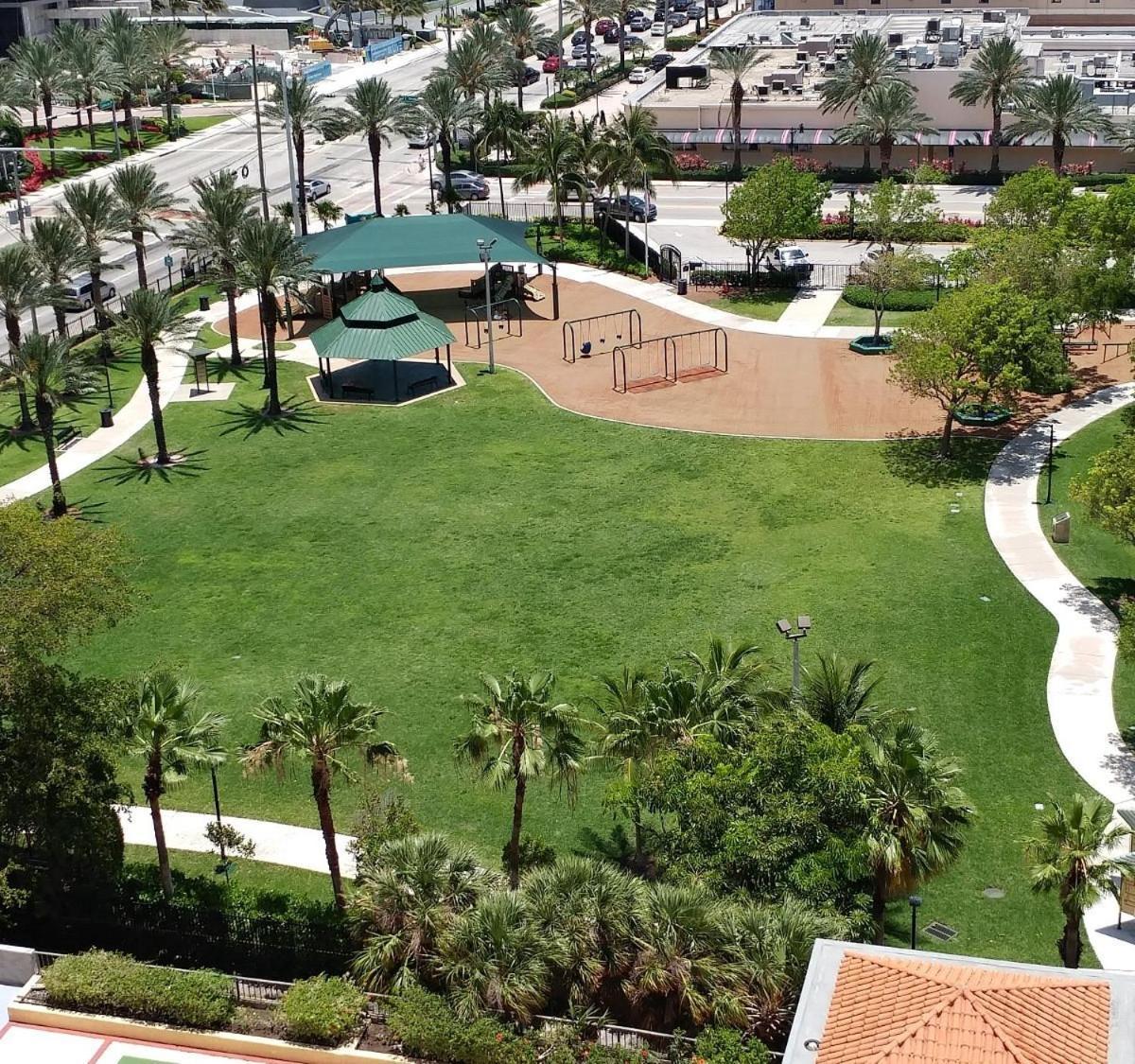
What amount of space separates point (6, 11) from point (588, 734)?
410 ft

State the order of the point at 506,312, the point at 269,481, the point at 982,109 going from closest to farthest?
the point at 269,481
the point at 506,312
the point at 982,109

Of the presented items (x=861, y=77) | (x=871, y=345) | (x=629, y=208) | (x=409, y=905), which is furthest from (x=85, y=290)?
(x=409, y=905)

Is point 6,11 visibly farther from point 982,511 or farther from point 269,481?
point 982,511

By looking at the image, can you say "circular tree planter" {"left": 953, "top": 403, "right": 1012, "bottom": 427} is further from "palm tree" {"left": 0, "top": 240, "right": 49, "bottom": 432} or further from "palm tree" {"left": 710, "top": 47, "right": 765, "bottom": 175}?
"palm tree" {"left": 710, "top": 47, "right": 765, "bottom": 175}

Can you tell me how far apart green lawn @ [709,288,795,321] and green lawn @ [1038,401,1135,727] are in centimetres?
2080

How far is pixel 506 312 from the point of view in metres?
77.4

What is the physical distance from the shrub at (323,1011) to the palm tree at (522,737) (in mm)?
5071

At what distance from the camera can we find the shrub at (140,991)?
29.8 m

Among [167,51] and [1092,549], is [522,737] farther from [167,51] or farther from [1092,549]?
[167,51]

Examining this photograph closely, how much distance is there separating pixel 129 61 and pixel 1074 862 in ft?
326

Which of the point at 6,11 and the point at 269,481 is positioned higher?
the point at 6,11

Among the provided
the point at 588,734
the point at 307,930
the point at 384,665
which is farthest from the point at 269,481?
the point at 307,930

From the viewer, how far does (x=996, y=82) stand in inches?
3674

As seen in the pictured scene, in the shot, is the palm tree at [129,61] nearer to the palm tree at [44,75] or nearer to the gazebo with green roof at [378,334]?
the palm tree at [44,75]
